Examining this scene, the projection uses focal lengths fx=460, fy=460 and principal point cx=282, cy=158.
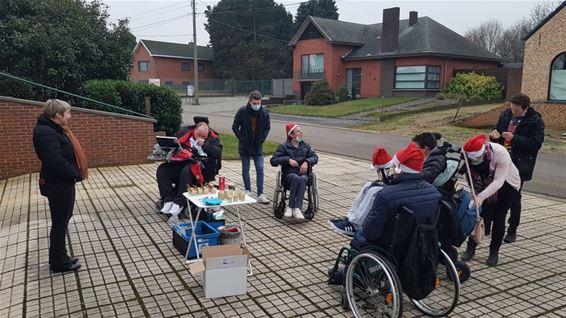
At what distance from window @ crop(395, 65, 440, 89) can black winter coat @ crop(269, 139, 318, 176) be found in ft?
92.7

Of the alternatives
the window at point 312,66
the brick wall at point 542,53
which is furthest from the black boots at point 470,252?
the window at point 312,66

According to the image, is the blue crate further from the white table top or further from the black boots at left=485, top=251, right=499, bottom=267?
the black boots at left=485, top=251, right=499, bottom=267

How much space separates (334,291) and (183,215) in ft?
9.84

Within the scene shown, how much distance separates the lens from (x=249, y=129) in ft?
24.6

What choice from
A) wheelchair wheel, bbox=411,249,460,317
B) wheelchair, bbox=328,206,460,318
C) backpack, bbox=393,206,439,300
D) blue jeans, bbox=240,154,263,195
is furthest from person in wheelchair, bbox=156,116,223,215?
backpack, bbox=393,206,439,300

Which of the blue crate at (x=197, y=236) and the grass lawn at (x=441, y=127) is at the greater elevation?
the grass lawn at (x=441, y=127)

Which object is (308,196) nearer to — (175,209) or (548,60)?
(175,209)

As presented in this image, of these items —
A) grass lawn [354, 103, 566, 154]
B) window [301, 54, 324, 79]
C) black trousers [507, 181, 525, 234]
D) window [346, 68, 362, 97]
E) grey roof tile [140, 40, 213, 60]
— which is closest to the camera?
black trousers [507, 181, 525, 234]

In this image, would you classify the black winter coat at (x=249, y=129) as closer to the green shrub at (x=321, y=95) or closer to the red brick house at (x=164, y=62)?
the green shrub at (x=321, y=95)

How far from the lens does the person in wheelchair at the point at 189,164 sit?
6.45 m

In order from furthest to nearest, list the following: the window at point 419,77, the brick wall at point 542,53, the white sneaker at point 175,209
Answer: the window at point 419,77
the brick wall at point 542,53
the white sneaker at point 175,209

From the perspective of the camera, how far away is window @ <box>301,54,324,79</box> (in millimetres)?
39500

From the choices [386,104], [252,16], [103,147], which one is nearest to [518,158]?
[103,147]

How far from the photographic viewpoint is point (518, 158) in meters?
5.61
